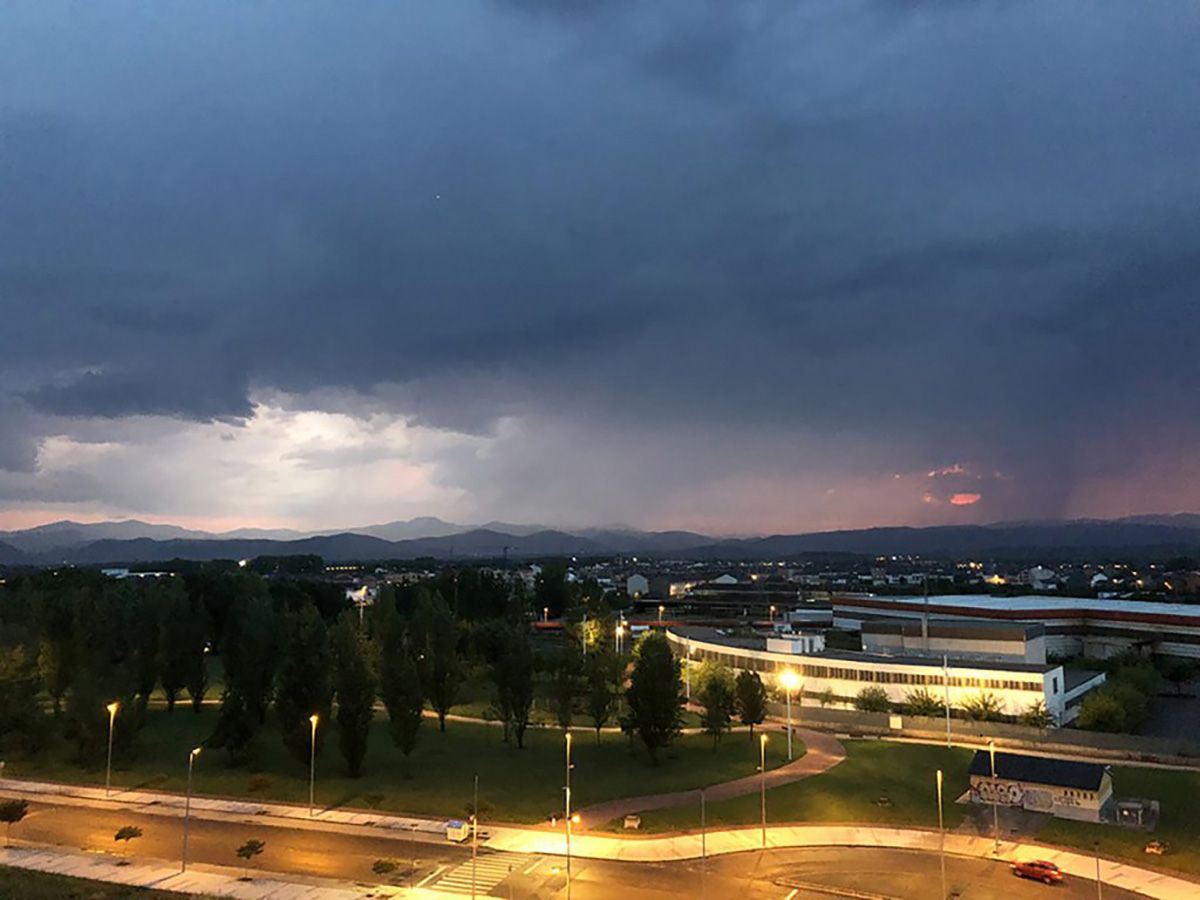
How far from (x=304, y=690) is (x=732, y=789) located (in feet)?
123

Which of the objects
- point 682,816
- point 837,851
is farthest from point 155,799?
point 837,851

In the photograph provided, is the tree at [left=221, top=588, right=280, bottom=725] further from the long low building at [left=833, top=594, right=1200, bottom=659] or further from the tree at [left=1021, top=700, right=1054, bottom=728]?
the long low building at [left=833, top=594, right=1200, bottom=659]

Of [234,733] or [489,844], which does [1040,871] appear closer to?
[489,844]

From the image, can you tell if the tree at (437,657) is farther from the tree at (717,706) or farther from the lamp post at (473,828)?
the tree at (717,706)

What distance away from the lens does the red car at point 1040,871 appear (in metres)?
46.1

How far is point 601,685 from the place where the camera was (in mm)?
82688

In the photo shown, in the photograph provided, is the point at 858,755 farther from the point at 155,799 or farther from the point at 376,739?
the point at 155,799

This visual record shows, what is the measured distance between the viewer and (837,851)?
51.6 metres

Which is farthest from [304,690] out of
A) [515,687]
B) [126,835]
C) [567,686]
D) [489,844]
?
[567,686]

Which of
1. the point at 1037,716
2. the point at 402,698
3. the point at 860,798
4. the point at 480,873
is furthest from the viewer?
the point at 1037,716

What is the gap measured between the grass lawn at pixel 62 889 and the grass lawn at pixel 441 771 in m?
19.3

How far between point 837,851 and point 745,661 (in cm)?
5584

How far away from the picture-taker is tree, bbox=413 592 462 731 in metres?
85.4

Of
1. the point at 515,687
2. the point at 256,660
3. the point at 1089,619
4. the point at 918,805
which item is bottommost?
the point at 918,805
